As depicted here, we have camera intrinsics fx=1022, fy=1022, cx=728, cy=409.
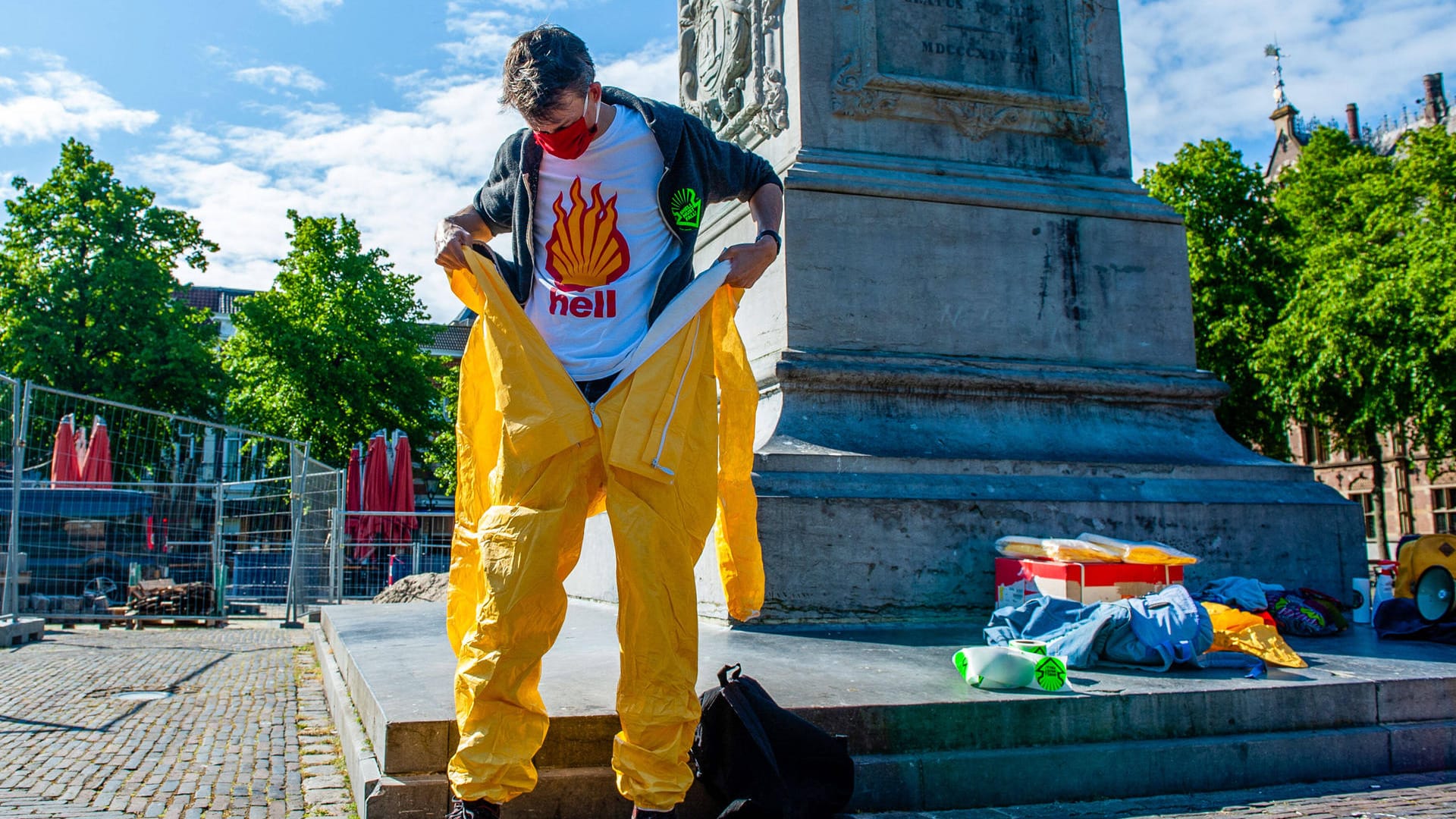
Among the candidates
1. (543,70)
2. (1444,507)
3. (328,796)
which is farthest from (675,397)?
(1444,507)

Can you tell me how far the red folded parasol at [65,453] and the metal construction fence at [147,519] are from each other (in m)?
0.02

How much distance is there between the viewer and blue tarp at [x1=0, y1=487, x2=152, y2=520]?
10.4 meters

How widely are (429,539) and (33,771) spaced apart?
11868 millimetres

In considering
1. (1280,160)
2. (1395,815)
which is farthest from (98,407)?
(1280,160)

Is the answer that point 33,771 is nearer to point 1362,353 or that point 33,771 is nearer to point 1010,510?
point 1010,510

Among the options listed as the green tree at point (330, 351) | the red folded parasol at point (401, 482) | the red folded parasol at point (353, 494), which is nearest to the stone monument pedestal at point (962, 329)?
the red folded parasol at point (353, 494)

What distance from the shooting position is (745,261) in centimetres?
275

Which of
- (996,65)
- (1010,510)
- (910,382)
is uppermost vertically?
(996,65)

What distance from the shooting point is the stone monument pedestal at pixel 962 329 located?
16.0ft

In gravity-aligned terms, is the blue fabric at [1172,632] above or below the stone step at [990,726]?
above

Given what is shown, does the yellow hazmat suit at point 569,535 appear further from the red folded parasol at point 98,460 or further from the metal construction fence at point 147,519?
the red folded parasol at point 98,460

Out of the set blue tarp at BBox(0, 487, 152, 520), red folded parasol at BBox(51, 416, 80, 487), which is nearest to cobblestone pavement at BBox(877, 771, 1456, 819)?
blue tarp at BBox(0, 487, 152, 520)

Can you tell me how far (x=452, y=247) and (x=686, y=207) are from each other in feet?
2.08

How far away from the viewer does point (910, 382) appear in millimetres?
5398
